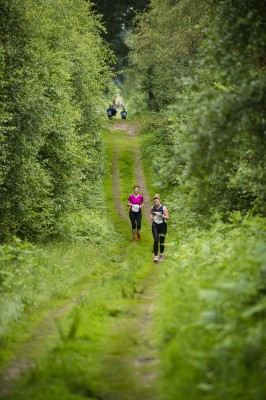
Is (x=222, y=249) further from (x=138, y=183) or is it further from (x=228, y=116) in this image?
(x=138, y=183)

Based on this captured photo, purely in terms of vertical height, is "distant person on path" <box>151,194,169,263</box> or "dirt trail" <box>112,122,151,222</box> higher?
"distant person on path" <box>151,194,169,263</box>

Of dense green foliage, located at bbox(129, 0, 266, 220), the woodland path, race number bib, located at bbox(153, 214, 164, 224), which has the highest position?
dense green foliage, located at bbox(129, 0, 266, 220)

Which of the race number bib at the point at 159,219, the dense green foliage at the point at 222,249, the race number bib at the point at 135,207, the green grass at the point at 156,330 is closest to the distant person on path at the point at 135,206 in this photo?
the race number bib at the point at 135,207

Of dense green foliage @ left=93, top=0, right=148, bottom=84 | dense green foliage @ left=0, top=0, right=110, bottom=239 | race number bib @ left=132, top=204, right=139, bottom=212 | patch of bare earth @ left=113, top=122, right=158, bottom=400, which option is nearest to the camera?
Result: patch of bare earth @ left=113, top=122, right=158, bottom=400

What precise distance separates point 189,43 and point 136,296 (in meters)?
25.7

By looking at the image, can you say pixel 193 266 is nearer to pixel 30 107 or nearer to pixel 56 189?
pixel 30 107

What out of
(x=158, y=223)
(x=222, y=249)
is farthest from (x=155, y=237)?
(x=222, y=249)

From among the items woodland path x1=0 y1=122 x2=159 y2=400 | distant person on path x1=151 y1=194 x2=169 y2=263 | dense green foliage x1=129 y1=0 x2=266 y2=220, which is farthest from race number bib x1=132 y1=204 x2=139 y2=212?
woodland path x1=0 y1=122 x2=159 y2=400

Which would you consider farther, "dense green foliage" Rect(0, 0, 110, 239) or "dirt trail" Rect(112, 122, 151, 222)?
"dirt trail" Rect(112, 122, 151, 222)

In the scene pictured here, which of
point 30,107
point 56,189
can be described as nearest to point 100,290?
point 30,107

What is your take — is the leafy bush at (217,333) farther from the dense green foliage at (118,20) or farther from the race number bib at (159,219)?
the dense green foliage at (118,20)

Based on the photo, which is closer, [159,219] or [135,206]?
[159,219]

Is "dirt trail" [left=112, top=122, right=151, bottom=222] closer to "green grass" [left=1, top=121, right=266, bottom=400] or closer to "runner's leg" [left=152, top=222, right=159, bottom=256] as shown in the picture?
"runner's leg" [left=152, top=222, right=159, bottom=256]

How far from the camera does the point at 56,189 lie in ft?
72.4
